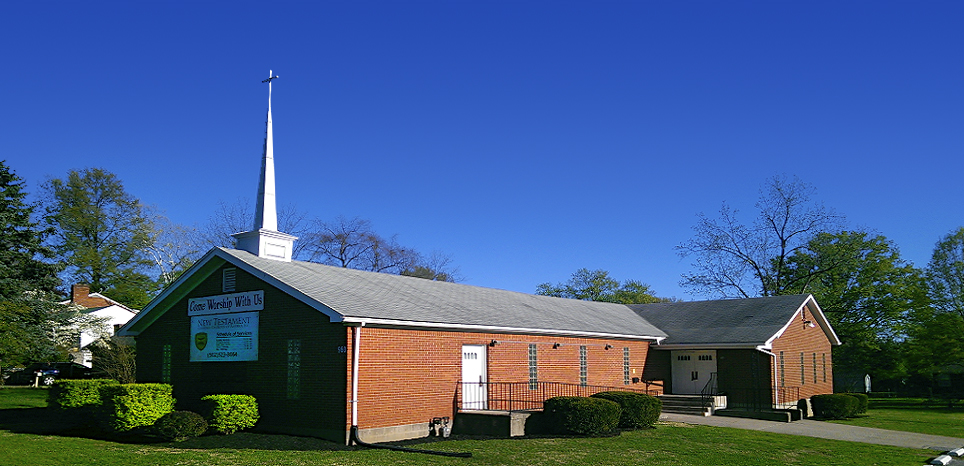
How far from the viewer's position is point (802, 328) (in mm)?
32969

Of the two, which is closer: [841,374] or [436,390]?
[436,390]

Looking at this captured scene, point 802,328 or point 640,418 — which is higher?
point 802,328

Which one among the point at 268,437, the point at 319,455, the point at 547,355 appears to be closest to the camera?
the point at 319,455

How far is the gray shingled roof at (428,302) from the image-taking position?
2022cm

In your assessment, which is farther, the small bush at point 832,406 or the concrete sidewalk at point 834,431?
the small bush at point 832,406

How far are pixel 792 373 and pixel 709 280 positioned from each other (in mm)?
19284

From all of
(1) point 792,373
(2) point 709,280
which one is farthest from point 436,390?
(2) point 709,280

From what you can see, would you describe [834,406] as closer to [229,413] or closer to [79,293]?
[229,413]

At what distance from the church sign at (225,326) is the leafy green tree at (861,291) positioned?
120 ft

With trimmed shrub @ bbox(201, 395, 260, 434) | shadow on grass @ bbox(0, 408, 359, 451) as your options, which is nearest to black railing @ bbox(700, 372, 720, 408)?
shadow on grass @ bbox(0, 408, 359, 451)


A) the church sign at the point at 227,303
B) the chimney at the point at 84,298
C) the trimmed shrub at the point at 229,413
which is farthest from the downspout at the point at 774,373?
the chimney at the point at 84,298

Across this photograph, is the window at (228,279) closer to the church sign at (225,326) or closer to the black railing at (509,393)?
the church sign at (225,326)

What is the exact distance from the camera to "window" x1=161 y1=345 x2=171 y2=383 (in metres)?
23.7

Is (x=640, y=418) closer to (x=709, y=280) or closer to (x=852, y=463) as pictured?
(x=852, y=463)
